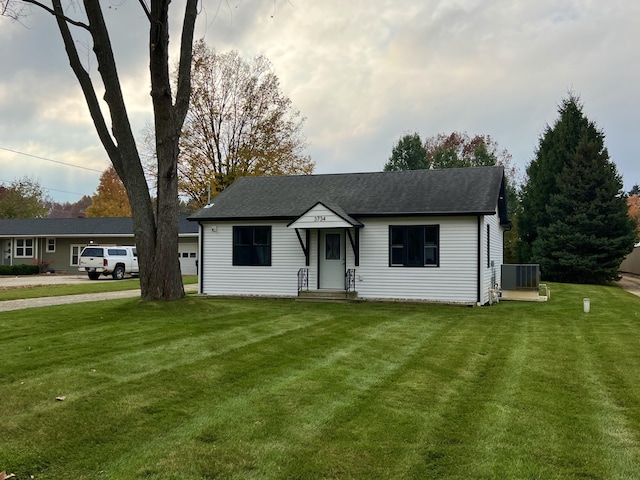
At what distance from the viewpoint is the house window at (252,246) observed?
1655cm

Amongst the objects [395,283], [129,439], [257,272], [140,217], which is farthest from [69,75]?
[129,439]

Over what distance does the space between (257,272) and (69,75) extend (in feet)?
25.3

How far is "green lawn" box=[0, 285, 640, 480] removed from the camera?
3641mm

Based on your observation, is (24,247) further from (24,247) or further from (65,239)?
(65,239)

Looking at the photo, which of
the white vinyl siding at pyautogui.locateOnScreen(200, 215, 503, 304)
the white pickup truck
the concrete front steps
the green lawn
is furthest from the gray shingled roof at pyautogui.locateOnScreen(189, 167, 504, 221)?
the white pickup truck

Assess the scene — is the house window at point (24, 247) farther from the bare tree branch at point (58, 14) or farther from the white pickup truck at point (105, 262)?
the bare tree branch at point (58, 14)

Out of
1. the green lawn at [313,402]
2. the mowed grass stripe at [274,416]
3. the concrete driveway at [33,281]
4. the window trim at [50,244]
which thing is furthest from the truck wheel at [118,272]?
the mowed grass stripe at [274,416]

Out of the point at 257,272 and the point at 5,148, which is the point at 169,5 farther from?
the point at 5,148

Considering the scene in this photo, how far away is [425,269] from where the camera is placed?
14.9 m

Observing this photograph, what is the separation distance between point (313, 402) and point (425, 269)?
10367 mm

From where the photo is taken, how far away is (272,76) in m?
35.6

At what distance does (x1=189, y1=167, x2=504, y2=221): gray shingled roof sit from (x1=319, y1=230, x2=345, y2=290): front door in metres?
0.96

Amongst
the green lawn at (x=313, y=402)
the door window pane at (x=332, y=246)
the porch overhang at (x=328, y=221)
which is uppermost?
the porch overhang at (x=328, y=221)

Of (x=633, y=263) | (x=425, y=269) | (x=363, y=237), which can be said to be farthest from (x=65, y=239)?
(x=633, y=263)
